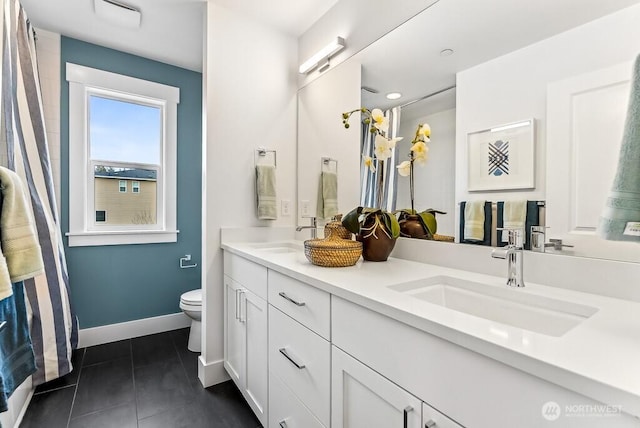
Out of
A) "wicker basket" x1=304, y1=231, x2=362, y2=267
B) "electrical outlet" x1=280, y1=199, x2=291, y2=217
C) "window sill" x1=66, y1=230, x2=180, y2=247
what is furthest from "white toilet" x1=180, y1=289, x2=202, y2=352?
"wicker basket" x1=304, y1=231, x2=362, y2=267

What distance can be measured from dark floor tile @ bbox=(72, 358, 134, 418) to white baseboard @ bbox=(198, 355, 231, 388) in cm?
38

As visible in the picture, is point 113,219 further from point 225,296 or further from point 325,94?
point 325,94

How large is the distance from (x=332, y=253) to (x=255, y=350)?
682 mm

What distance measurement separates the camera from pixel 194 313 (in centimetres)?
225

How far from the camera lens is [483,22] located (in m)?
1.15

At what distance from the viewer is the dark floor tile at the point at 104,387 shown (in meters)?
1.68

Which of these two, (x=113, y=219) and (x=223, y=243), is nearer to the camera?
(x=223, y=243)

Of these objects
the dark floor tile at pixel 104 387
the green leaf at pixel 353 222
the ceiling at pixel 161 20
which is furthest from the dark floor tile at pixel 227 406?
the ceiling at pixel 161 20

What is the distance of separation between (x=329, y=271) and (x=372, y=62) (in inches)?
45.7

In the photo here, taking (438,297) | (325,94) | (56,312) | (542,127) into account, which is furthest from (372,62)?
(56,312)

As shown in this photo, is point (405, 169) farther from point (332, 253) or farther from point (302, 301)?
point (302, 301)

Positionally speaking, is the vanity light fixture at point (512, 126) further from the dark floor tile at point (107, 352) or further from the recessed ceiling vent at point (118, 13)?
the dark floor tile at point (107, 352)

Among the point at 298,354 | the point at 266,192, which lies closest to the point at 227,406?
the point at 298,354

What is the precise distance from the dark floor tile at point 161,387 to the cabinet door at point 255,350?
446mm
